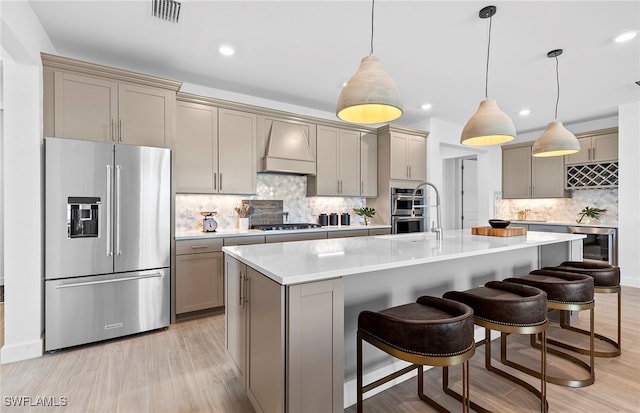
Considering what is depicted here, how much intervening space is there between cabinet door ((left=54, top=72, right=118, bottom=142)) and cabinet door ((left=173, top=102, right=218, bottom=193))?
0.73m

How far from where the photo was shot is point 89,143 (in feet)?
9.16

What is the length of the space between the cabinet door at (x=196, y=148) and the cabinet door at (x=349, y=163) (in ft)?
6.30

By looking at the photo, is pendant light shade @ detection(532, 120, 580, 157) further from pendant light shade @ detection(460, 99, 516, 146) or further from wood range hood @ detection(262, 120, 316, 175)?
wood range hood @ detection(262, 120, 316, 175)

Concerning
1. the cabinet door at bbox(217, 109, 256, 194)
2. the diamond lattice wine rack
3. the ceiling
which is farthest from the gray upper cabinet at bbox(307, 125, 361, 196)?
the diamond lattice wine rack

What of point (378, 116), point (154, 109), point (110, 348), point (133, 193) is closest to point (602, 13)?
point (378, 116)

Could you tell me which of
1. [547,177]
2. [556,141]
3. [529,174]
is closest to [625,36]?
[556,141]

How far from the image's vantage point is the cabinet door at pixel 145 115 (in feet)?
10.1

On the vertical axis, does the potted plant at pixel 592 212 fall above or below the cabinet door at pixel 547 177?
below

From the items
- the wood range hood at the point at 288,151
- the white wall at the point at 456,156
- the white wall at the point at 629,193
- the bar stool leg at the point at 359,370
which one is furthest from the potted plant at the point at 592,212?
the bar stool leg at the point at 359,370

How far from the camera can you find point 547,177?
5.98 metres

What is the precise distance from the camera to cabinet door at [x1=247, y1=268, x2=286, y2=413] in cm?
145

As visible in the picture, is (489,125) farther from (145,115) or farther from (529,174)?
(529,174)

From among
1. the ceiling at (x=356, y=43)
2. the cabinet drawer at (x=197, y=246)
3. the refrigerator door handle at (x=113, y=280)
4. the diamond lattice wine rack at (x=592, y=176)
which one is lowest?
the refrigerator door handle at (x=113, y=280)

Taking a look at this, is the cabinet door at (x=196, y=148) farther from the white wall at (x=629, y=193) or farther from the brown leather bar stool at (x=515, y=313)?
the white wall at (x=629, y=193)
